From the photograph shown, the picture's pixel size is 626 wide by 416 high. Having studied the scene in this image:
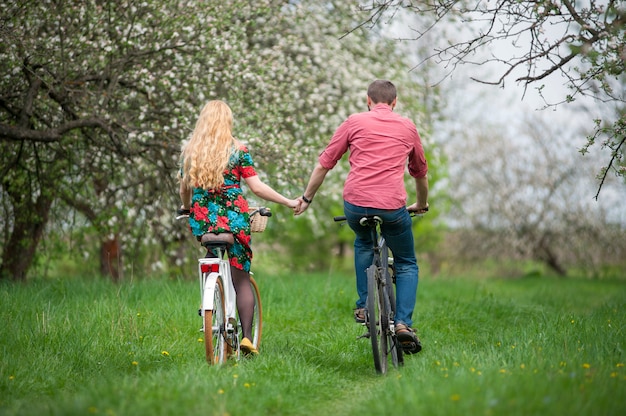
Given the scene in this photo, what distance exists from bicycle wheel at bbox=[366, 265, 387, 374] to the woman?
0.92 m

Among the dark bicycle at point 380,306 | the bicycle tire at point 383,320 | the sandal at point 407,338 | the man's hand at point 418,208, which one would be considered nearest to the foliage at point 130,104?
the man's hand at point 418,208

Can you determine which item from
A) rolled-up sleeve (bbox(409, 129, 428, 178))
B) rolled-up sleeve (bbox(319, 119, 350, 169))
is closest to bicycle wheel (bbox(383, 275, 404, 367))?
rolled-up sleeve (bbox(409, 129, 428, 178))

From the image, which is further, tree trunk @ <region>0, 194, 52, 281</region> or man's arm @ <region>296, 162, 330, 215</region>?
tree trunk @ <region>0, 194, 52, 281</region>

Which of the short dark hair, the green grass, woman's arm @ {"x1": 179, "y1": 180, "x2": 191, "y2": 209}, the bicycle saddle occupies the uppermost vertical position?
the short dark hair

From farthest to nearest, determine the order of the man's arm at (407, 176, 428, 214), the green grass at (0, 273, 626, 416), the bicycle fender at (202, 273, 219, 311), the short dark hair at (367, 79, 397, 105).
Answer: the man's arm at (407, 176, 428, 214) → the short dark hair at (367, 79, 397, 105) → the bicycle fender at (202, 273, 219, 311) → the green grass at (0, 273, 626, 416)

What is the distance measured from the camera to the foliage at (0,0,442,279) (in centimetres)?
833

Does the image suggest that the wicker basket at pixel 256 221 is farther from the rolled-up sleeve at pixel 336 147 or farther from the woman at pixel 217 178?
the rolled-up sleeve at pixel 336 147

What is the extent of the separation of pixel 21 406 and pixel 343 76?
29.0 feet

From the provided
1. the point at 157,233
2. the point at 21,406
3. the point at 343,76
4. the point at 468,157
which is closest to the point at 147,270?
the point at 157,233

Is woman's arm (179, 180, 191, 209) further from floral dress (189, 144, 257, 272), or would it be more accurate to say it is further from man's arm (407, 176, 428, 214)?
man's arm (407, 176, 428, 214)

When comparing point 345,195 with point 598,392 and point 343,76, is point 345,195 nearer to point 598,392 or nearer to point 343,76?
point 598,392

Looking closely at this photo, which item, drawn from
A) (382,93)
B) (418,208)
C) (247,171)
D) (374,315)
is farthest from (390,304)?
(382,93)

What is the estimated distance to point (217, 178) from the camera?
5402 millimetres

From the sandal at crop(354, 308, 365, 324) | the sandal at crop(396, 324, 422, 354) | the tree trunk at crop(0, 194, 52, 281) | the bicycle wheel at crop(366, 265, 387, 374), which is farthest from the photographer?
the tree trunk at crop(0, 194, 52, 281)
